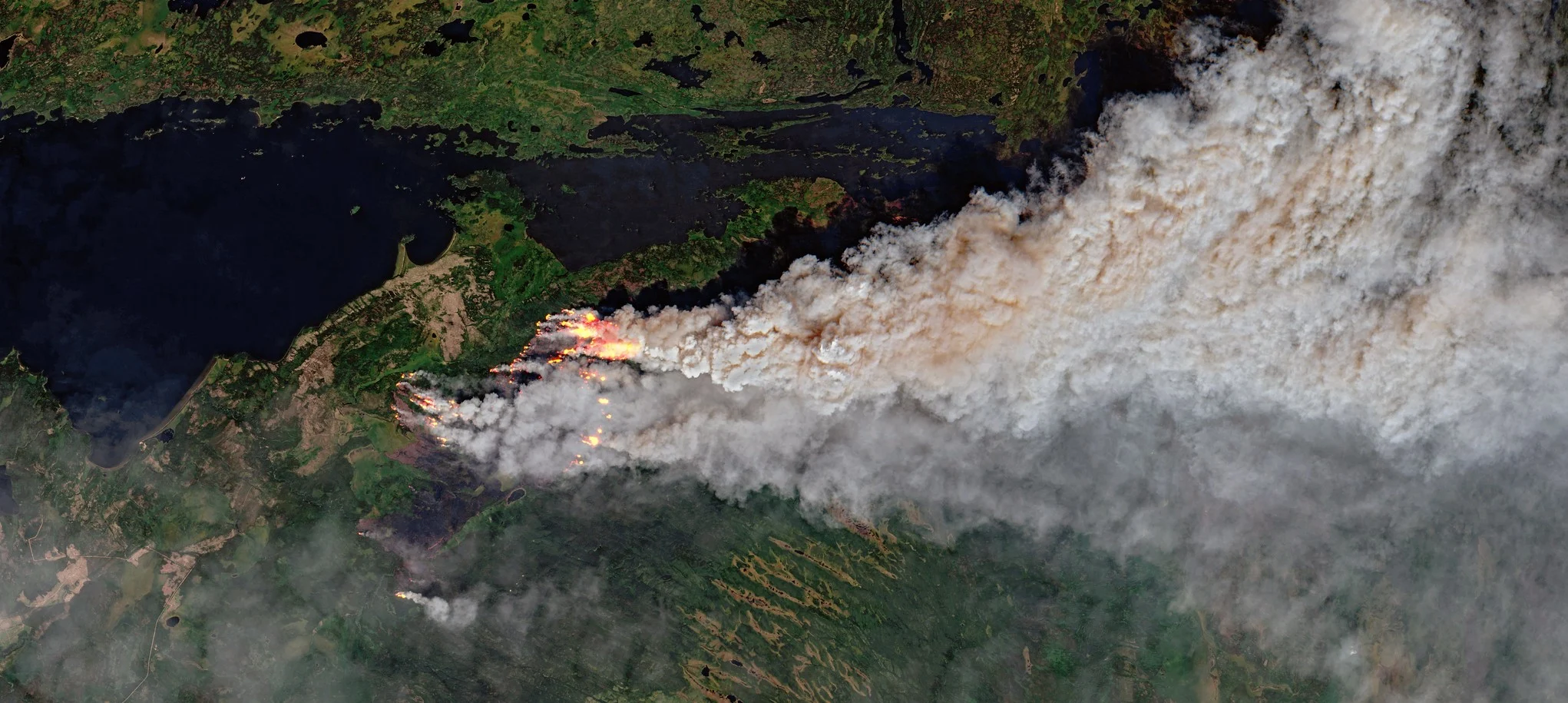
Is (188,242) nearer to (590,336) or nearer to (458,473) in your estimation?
(458,473)

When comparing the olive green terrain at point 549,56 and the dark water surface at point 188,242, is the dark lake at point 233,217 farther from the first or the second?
the olive green terrain at point 549,56

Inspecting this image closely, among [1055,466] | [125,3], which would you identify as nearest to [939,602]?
[1055,466]

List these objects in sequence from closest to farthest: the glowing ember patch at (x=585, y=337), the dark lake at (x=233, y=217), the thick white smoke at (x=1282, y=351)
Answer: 1. the thick white smoke at (x=1282, y=351)
2. the glowing ember patch at (x=585, y=337)
3. the dark lake at (x=233, y=217)

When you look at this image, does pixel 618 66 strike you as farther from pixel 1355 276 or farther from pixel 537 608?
pixel 1355 276

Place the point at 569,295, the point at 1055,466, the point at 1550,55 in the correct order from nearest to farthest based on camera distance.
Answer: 1. the point at 1550,55
2. the point at 1055,466
3. the point at 569,295

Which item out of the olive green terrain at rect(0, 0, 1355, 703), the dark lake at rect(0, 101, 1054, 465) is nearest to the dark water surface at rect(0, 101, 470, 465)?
the dark lake at rect(0, 101, 1054, 465)

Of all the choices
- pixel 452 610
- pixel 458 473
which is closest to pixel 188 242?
pixel 458 473

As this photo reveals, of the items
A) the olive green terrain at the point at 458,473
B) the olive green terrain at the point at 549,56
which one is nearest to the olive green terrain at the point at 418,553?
the olive green terrain at the point at 458,473

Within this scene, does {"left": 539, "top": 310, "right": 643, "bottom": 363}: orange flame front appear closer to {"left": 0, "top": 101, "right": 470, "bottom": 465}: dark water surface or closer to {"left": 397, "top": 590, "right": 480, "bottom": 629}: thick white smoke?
{"left": 0, "top": 101, "right": 470, "bottom": 465}: dark water surface
